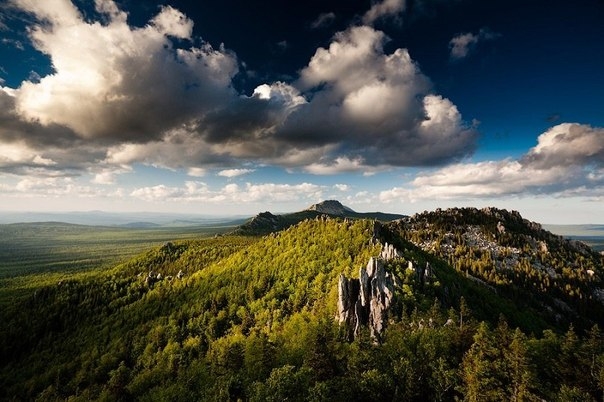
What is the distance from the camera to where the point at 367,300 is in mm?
110750

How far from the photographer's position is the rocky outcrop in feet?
349

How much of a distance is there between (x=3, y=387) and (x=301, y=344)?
635 feet

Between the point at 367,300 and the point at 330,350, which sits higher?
the point at 367,300

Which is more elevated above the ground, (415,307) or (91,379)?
(415,307)

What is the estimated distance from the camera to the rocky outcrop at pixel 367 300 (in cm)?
10638

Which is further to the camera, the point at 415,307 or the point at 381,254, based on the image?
the point at 381,254

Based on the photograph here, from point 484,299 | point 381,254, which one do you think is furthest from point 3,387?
point 484,299

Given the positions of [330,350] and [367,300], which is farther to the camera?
[367,300]

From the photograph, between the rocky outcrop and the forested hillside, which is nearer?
the forested hillside

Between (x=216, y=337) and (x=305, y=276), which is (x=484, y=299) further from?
(x=216, y=337)

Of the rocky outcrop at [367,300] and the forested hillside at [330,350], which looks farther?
the rocky outcrop at [367,300]

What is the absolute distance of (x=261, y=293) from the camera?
179250 mm

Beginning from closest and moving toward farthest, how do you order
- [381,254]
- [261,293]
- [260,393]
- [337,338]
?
[260,393]
[337,338]
[381,254]
[261,293]

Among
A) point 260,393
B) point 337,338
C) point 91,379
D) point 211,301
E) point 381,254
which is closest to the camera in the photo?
point 260,393
